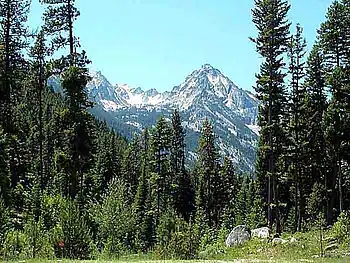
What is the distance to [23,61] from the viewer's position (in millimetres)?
39812

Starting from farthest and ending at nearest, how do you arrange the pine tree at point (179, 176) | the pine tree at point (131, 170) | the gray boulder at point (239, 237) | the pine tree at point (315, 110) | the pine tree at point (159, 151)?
the pine tree at point (131, 170) < the pine tree at point (179, 176) < the pine tree at point (159, 151) < the pine tree at point (315, 110) < the gray boulder at point (239, 237)

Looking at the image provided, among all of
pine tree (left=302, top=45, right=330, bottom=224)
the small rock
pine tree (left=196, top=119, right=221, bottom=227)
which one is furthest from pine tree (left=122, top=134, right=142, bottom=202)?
the small rock

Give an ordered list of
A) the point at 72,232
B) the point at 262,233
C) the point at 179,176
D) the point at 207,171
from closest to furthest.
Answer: the point at 72,232
the point at 262,233
the point at 207,171
the point at 179,176

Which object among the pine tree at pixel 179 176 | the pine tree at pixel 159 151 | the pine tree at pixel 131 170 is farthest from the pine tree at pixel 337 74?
the pine tree at pixel 131 170

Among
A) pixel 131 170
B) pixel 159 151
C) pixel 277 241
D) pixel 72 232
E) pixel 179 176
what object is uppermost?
pixel 159 151

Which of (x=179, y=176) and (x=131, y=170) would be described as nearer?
(x=179, y=176)

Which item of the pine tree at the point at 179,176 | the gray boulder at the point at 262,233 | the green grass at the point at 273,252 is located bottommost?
the green grass at the point at 273,252

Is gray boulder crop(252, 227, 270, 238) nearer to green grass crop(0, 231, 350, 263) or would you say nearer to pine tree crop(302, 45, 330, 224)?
green grass crop(0, 231, 350, 263)

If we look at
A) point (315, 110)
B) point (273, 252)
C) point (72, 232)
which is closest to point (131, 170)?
point (315, 110)

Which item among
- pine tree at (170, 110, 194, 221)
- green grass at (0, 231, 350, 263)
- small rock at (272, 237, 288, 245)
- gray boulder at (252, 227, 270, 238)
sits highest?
pine tree at (170, 110, 194, 221)

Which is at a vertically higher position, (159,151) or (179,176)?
(159,151)

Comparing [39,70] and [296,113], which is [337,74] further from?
[39,70]

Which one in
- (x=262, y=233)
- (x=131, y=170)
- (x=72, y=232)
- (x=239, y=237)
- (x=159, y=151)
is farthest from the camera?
(x=131, y=170)

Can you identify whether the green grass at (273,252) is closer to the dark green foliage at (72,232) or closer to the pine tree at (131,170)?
the dark green foliage at (72,232)
